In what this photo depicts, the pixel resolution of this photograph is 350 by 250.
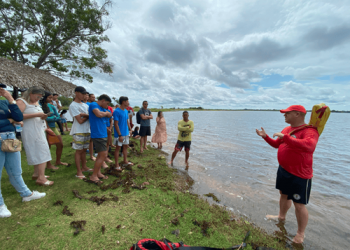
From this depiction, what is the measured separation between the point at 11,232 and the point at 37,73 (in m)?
10.8

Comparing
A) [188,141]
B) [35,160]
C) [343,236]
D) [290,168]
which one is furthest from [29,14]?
[343,236]

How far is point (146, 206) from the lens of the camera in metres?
3.56

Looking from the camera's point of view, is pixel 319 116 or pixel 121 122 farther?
pixel 121 122

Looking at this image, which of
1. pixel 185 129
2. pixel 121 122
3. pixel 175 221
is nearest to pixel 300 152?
pixel 175 221

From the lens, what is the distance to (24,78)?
859 centimetres

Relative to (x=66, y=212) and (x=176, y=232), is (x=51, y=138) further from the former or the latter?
(x=176, y=232)

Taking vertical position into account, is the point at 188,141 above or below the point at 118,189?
above

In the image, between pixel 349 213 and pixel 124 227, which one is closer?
pixel 124 227

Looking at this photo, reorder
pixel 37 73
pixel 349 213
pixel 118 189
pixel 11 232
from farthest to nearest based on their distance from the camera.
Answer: pixel 37 73
pixel 349 213
pixel 118 189
pixel 11 232

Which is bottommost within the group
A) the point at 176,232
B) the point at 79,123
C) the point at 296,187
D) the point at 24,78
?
the point at 176,232

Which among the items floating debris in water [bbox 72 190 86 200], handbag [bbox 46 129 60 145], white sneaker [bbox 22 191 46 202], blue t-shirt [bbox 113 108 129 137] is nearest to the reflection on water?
blue t-shirt [bbox 113 108 129 137]

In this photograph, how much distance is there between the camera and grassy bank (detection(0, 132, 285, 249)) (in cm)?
253

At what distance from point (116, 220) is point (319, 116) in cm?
420

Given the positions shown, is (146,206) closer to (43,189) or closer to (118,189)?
(118,189)
